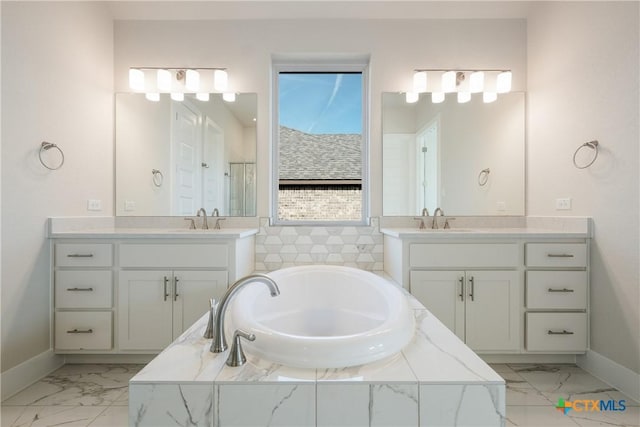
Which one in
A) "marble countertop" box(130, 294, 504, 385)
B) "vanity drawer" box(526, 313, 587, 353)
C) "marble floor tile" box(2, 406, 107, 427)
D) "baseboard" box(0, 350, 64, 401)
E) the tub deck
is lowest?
"marble floor tile" box(2, 406, 107, 427)

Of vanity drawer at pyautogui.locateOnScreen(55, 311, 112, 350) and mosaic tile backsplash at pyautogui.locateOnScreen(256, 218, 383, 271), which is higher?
mosaic tile backsplash at pyautogui.locateOnScreen(256, 218, 383, 271)

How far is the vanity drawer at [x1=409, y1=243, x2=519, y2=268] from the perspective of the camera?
7.05 ft

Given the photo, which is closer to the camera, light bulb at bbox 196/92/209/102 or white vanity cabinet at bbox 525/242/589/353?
white vanity cabinet at bbox 525/242/589/353

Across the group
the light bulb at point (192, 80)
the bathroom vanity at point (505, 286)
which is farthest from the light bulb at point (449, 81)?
the light bulb at point (192, 80)

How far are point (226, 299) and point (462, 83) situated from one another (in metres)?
2.61

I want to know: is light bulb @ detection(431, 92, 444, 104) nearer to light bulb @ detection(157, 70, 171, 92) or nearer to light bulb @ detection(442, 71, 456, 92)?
light bulb @ detection(442, 71, 456, 92)

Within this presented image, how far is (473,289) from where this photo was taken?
2.15 metres

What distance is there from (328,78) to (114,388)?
2.73m

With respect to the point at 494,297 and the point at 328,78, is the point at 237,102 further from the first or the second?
the point at 494,297

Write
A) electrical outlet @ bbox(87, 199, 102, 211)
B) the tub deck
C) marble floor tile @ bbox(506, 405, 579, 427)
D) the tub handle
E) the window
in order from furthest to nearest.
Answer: the window → electrical outlet @ bbox(87, 199, 102, 211) → marble floor tile @ bbox(506, 405, 579, 427) → the tub handle → the tub deck

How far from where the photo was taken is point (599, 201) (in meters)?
2.06

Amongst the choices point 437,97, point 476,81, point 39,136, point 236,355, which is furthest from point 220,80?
point 236,355

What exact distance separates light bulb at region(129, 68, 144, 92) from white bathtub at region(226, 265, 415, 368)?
1.96 meters

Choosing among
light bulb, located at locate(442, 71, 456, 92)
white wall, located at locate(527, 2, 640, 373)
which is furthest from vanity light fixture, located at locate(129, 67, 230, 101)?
white wall, located at locate(527, 2, 640, 373)
